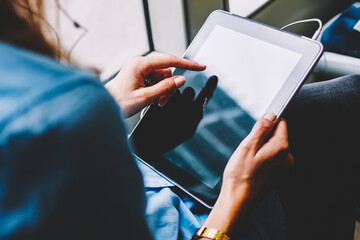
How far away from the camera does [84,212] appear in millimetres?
207

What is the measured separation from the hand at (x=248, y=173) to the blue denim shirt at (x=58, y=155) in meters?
0.26

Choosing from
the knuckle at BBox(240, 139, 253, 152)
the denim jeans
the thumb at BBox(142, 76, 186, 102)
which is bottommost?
the denim jeans

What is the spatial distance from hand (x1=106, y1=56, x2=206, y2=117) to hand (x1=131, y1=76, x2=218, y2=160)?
0.02 metres

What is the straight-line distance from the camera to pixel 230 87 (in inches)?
21.9

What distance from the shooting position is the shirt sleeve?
175mm

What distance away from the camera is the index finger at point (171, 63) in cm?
59

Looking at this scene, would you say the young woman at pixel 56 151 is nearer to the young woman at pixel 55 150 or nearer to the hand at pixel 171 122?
the young woman at pixel 55 150

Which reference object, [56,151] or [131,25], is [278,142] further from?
[131,25]

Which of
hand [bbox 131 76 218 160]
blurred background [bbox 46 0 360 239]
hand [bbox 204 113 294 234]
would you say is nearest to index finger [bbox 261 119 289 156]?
hand [bbox 204 113 294 234]

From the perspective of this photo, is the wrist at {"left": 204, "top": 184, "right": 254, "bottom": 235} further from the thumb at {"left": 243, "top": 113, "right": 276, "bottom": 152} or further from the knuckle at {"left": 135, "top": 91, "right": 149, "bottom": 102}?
the knuckle at {"left": 135, "top": 91, "right": 149, "bottom": 102}

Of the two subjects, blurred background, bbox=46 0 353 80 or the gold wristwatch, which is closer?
the gold wristwatch

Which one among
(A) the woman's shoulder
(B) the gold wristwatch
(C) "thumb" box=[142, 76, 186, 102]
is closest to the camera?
(A) the woman's shoulder

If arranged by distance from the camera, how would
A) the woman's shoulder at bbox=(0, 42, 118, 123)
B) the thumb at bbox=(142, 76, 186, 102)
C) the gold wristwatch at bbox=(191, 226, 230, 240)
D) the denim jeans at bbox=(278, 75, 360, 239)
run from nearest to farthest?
1. the woman's shoulder at bbox=(0, 42, 118, 123)
2. the gold wristwatch at bbox=(191, 226, 230, 240)
3. the thumb at bbox=(142, 76, 186, 102)
4. the denim jeans at bbox=(278, 75, 360, 239)

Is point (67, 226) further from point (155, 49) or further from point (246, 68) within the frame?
point (155, 49)
